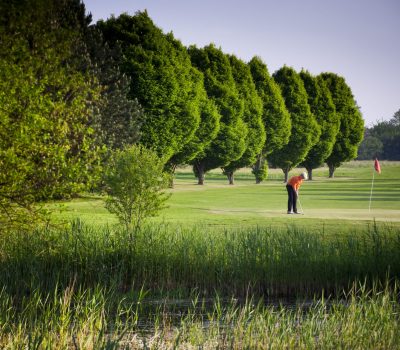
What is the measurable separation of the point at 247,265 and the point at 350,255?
2.08 m

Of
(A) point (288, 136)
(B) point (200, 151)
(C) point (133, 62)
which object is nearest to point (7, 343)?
(C) point (133, 62)

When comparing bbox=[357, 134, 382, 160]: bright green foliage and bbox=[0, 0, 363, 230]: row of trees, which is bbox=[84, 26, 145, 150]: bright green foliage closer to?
bbox=[0, 0, 363, 230]: row of trees

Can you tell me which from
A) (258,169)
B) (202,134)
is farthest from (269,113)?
(202,134)

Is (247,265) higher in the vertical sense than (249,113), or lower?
lower

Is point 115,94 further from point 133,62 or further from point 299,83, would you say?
point 299,83

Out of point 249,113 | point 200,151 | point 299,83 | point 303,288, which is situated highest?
point 299,83

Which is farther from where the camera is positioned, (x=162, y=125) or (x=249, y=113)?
(x=249, y=113)

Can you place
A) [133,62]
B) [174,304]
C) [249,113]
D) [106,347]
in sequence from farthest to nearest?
[249,113], [133,62], [174,304], [106,347]

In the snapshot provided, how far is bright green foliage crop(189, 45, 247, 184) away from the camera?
167 feet

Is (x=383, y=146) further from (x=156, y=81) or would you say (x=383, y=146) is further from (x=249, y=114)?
(x=156, y=81)

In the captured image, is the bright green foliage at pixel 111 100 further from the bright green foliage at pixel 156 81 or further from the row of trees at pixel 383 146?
the row of trees at pixel 383 146

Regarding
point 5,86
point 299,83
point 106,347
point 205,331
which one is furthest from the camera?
point 299,83

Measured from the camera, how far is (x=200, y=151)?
48.4 m

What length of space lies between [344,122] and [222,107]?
85.6 feet
